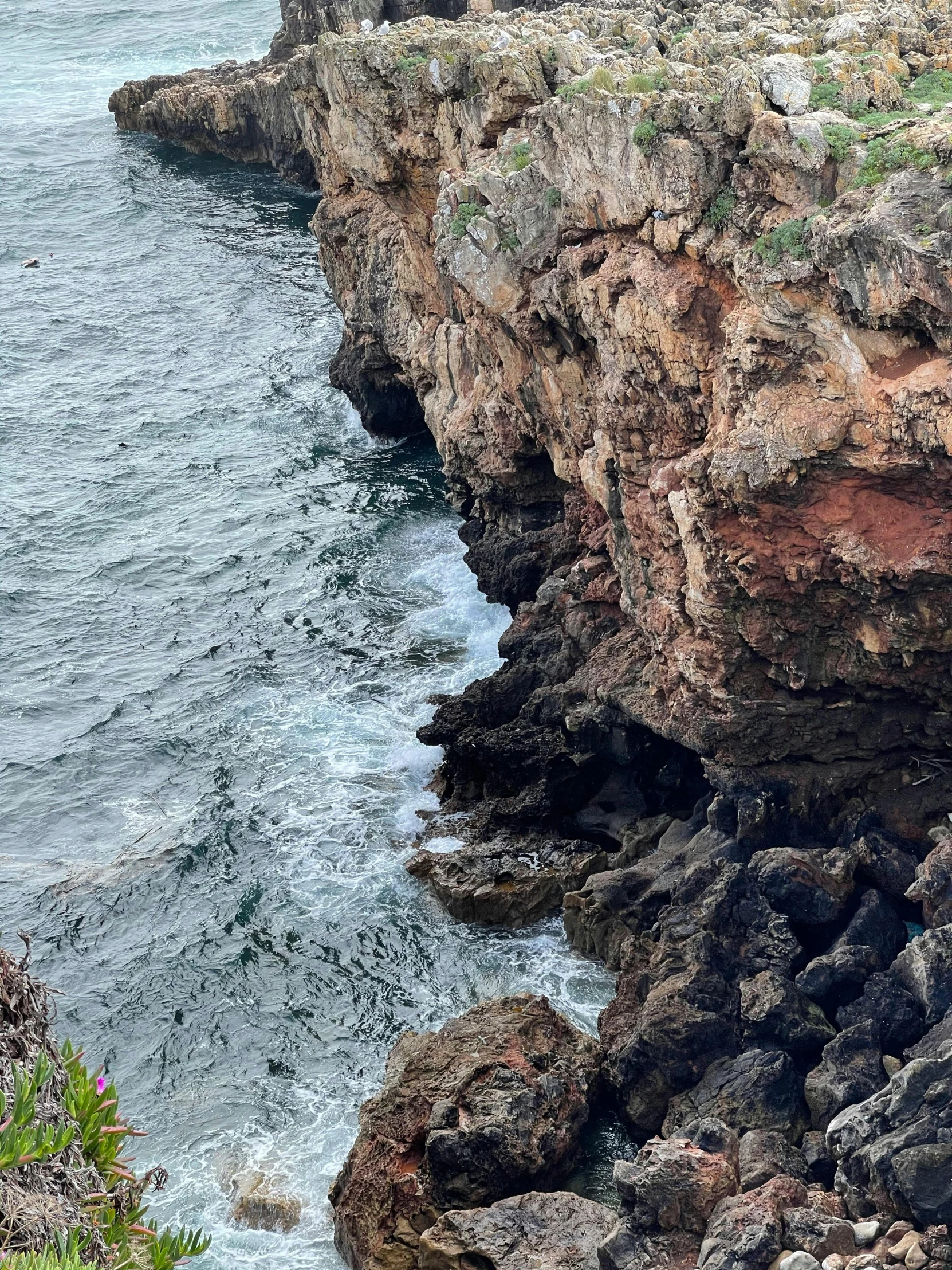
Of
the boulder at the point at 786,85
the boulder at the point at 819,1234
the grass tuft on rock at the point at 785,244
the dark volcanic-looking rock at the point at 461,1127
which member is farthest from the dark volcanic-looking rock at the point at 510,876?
the boulder at the point at 786,85

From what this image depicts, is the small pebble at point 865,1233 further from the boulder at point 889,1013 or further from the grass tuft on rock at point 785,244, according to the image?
the grass tuft on rock at point 785,244

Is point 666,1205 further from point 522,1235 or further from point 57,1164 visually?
point 57,1164

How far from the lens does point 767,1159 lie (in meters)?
23.0

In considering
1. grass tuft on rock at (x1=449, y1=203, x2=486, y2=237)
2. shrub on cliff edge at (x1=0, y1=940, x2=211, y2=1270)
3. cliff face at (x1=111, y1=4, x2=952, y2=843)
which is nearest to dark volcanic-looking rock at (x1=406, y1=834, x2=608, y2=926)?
cliff face at (x1=111, y1=4, x2=952, y2=843)

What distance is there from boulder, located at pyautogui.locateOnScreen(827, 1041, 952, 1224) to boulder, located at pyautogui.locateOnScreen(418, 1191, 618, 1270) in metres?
3.89

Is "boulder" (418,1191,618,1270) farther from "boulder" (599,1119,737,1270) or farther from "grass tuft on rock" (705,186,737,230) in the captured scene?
"grass tuft on rock" (705,186,737,230)

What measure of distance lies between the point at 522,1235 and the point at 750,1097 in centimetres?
433

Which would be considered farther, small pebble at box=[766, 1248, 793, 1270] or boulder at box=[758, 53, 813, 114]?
boulder at box=[758, 53, 813, 114]

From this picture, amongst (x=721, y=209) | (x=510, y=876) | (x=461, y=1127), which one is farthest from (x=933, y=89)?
(x=461, y=1127)

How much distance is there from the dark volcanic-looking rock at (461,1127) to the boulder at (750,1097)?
198 cm

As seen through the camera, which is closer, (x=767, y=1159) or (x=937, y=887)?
(x=767, y=1159)

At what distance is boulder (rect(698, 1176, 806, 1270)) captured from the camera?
20.5 meters

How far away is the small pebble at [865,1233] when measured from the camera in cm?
2050

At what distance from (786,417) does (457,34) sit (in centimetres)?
1999
